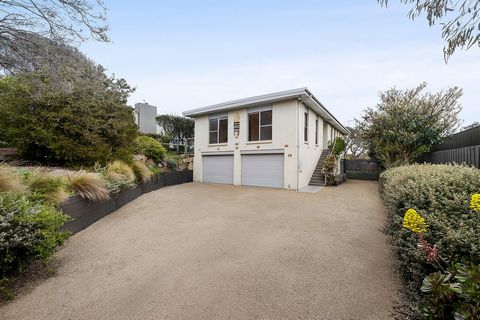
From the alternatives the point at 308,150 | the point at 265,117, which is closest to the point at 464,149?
the point at 308,150

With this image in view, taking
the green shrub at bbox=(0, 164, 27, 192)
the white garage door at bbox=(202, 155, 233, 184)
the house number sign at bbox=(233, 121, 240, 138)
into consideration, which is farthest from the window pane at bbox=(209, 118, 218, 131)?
the green shrub at bbox=(0, 164, 27, 192)

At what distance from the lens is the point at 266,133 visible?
11086 mm

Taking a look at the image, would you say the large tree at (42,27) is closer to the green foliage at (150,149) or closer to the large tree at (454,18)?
the large tree at (454,18)

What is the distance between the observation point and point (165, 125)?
16.4 m

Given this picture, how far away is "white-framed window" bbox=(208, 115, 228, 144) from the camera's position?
1245 cm

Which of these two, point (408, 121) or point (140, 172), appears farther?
point (408, 121)

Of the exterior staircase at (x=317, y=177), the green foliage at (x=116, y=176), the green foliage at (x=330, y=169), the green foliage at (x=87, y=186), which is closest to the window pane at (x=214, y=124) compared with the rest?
the exterior staircase at (x=317, y=177)

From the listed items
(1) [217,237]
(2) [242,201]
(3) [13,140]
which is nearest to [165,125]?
(3) [13,140]

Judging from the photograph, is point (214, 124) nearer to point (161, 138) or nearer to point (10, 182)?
point (161, 138)

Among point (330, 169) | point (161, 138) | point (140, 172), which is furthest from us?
point (161, 138)

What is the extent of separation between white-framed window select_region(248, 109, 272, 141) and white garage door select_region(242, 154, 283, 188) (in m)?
0.97

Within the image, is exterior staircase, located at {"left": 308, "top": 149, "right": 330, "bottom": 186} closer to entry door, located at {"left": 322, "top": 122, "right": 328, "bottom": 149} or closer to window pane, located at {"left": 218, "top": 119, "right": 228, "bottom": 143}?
entry door, located at {"left": 322, "top": 122, "right": 328, "bottom": 149}

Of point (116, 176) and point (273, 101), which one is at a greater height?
point (273, 101)

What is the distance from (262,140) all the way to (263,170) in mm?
1539
